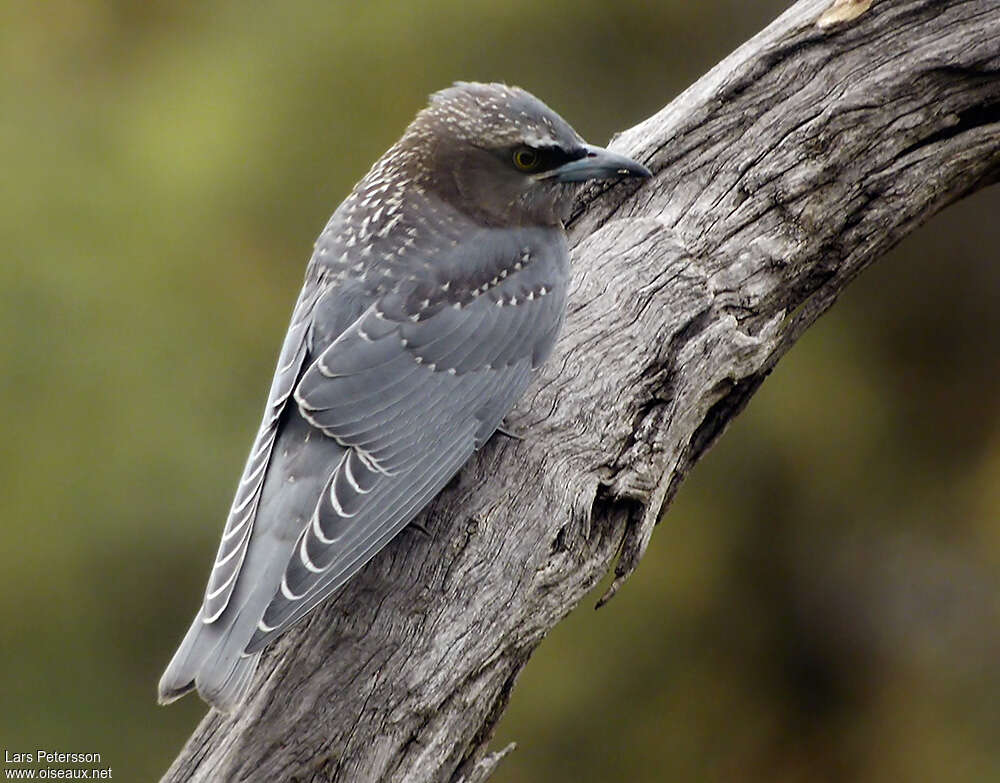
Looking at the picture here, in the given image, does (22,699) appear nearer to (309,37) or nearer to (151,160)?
(151,160)

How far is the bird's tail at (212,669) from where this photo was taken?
9.29ft

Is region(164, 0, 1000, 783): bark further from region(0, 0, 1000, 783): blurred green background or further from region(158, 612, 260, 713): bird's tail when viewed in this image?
region(0, 0, 1000, 783): blurred green background

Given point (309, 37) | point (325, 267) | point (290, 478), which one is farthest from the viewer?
point (309, 37)

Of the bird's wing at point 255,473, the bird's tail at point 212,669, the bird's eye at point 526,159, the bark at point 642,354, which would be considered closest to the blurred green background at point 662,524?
the bark at point 642,354

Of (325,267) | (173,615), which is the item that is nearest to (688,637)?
(173,615)

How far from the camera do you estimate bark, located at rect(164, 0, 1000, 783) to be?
10.4 feet

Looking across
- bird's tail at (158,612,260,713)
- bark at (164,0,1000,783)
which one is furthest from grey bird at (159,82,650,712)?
bark at (164,0,1000,783)

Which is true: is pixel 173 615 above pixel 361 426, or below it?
below

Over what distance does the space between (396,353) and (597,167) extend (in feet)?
2.92

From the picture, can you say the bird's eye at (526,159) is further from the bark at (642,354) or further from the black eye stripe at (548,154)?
the bark at (642,354)

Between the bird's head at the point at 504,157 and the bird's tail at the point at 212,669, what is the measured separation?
5.48 ft

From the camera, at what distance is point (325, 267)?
3.83m

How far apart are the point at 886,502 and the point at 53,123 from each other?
15.6ft

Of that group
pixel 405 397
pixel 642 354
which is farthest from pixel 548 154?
pixel 405 397
